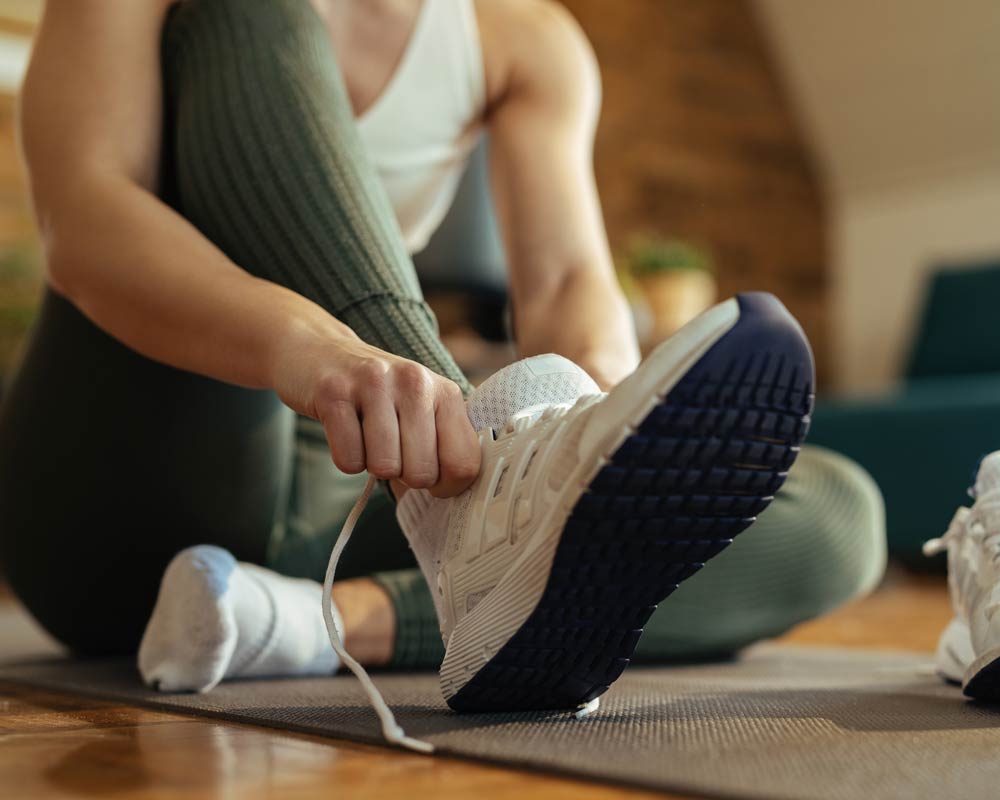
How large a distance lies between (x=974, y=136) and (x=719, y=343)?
3.73 metres

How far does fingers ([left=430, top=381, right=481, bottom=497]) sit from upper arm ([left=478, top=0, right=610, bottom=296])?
0.46 m

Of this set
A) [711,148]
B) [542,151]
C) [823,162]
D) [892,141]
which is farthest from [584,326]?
[823,162]

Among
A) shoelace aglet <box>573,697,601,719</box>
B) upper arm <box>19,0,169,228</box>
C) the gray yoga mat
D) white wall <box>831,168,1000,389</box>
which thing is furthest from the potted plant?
shoelace aglet <box>573,697,601,719</box>

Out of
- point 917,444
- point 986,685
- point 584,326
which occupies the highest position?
point 584,326

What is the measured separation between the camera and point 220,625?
2.42 feet

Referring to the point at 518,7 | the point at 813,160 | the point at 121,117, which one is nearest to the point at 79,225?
the point at 121,117

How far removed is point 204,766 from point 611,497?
0.21 m

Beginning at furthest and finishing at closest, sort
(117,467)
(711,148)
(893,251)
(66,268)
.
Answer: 1. (893,251)
2. (711,148)
3. (117,467)
4. (66,268)

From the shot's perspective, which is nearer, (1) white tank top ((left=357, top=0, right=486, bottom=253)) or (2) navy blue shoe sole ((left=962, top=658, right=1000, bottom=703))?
(2) navy blue shoe sole ((left=962, top=658, right=1000, bottom=703))

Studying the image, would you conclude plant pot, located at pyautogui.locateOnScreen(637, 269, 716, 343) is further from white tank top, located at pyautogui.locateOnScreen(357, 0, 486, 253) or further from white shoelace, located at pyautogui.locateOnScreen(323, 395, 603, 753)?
white shoelace, located at pyautogui.locateOnScreen(323, 395, 603, 753)

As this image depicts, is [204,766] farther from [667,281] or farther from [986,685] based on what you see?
[667,281]

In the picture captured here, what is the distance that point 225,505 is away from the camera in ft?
2.94

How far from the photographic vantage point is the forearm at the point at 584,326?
34.1 inches

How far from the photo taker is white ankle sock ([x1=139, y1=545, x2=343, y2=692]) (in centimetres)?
74
